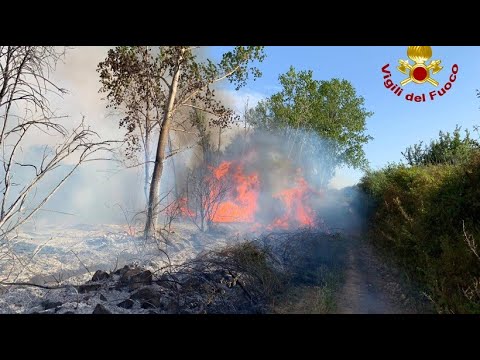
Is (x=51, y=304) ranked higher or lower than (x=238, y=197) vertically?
lower

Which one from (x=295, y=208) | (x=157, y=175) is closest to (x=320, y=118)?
(x=295, y=208)

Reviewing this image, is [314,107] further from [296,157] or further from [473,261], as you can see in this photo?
[473,261]

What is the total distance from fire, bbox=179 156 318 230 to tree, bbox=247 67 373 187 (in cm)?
503

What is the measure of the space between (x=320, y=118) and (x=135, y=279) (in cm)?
2458

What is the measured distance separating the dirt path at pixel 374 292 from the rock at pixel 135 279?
384 centimetres

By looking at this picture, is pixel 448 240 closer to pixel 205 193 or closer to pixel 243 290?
pixel 243 290

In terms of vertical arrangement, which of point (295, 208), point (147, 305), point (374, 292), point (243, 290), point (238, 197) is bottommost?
point (374, 292)

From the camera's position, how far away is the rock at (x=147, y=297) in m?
6.39

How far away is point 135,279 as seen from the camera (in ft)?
23.3

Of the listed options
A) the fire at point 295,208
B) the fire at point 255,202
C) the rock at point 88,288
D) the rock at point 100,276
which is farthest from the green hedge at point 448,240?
the fire at point 295,208

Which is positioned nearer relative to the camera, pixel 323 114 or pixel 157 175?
pixel 157 175
